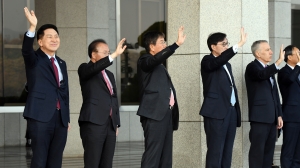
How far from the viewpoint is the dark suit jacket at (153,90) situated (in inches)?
307

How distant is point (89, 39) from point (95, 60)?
20.3 ft

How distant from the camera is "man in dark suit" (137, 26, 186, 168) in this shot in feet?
25.6

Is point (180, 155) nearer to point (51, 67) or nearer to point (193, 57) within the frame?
point (193, 57)

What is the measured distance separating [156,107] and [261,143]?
1.87 meters

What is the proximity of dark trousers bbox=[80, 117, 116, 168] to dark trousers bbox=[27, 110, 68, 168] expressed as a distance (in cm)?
66

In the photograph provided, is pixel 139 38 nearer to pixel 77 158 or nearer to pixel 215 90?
pixel 77 158

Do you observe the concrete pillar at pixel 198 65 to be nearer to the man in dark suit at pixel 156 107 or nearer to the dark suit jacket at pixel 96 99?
the man in dark suit at pixel 156 107

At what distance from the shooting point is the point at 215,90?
8461 millimetres

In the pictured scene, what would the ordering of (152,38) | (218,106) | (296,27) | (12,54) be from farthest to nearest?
(296,27), (12,54), (218,106), (152,38)

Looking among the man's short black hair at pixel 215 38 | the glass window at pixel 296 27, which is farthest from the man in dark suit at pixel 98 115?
the glass window at pixel 296 27

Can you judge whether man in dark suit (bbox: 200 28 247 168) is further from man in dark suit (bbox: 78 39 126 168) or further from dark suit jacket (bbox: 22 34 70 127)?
dark suit jacket (bbox: 22 34 70 127)

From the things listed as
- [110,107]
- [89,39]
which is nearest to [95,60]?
[110,107]

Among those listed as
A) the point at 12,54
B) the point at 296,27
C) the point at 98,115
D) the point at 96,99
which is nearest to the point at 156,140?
the point at 98,115

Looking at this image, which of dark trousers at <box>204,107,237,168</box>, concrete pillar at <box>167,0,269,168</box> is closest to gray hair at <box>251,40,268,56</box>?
concrete pillar at <box>167,0,269,168</box>
